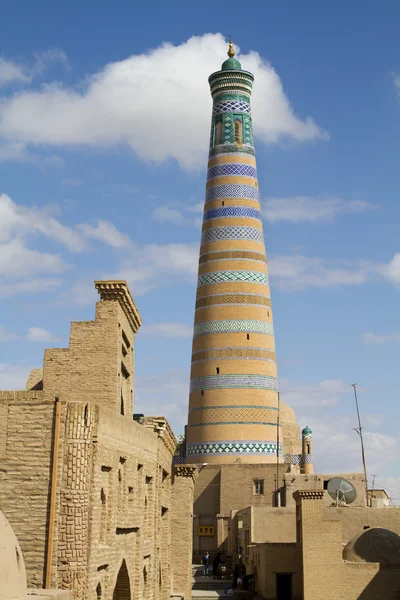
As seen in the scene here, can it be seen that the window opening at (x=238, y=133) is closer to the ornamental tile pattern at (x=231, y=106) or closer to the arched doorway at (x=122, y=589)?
the ornamental tile pattern at (x=231, y=106)

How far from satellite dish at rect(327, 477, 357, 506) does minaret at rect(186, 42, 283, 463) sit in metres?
5.76

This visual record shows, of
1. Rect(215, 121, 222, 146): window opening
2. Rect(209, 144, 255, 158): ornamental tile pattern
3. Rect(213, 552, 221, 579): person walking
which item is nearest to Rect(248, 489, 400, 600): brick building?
Rect(213, 552, 221, 579): person walking

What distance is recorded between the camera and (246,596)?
2314 centimetres

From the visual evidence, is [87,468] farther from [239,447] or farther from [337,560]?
[239,447]

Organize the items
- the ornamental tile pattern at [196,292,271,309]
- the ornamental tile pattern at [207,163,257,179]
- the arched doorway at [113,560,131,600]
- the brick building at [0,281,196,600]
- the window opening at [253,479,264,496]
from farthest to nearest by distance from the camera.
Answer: the ornamental tile pattern at [207,163,257,179] → the ornamental tile pattern at [196,292,271,309] → the window opening at [253,479,264,496] → the arched doorway at [113,560,131,600] → the brick building at [0,281,196,600]

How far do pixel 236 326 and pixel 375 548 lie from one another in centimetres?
1543

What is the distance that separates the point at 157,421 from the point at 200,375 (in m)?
20.0

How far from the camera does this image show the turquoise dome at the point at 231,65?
37019 mm

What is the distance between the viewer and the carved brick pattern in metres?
34.5

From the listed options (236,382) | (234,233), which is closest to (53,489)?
(236,382)

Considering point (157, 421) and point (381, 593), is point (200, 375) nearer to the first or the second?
point (381, 593)

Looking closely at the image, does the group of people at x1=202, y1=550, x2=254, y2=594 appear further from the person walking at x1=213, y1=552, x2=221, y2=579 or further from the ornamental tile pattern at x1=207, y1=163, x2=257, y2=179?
the ornamental tile pattern at x1=207, y1=163, x2=257, y2=179

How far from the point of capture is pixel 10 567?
762 cm

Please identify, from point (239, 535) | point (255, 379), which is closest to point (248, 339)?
point (255, 379)
